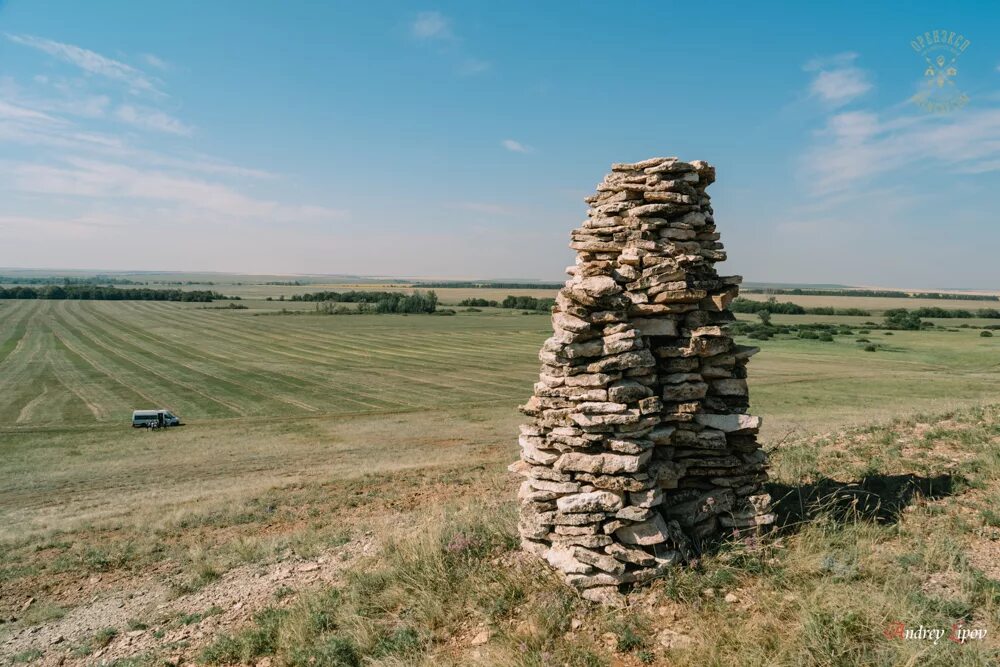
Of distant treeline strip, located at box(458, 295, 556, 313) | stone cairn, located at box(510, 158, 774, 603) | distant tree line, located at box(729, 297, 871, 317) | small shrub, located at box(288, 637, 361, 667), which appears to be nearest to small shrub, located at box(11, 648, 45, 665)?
small shrub, located at box(288, 637, 361, 667)

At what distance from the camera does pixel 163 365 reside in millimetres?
60188

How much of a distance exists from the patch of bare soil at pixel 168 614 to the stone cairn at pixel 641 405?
495 cm

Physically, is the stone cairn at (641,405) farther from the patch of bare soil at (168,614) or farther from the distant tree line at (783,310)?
the distant tree line at (783,310)

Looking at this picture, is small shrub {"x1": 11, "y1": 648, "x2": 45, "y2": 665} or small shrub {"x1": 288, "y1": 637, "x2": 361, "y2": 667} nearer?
small shrub {"x1": 288, "y1": 637, "x2": 361, "y2": 667}

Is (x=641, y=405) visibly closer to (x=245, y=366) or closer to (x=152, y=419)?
(x=152, y=419)

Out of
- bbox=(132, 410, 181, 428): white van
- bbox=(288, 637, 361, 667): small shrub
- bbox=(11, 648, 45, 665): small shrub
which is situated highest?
bbox=(288, 637, 361, 667): small shrub

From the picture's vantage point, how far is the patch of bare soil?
8969 millimetres

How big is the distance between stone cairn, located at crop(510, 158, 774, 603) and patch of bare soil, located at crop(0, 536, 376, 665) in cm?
495

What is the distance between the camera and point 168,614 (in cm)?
999

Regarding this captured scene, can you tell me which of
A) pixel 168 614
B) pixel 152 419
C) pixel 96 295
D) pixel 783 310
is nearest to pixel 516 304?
pixel 783 310

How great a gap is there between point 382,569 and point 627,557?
4.44 m

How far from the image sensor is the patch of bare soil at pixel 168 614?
8969mm

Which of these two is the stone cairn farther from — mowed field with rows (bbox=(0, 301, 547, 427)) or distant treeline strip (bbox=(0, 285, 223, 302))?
distant treeline strip (bbox=(0, 285, 223, 302))

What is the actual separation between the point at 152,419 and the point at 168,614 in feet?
104
